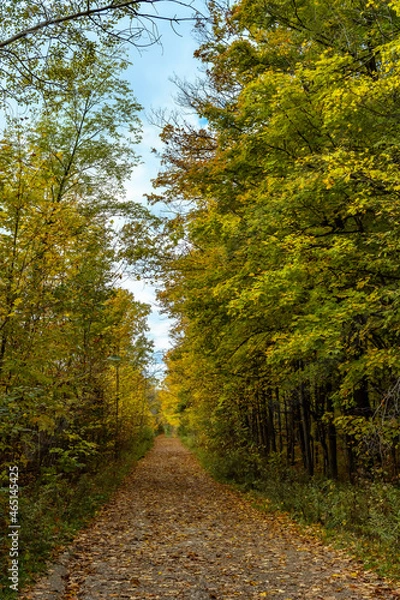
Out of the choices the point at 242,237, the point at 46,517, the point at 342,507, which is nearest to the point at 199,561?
the point at 46,517

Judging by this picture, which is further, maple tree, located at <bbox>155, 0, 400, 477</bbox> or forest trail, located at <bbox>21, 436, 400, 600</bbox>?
maple tree, located at <bbox>155, 0, 400, 477</bbox>

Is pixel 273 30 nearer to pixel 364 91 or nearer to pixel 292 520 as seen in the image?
pixel 364 91

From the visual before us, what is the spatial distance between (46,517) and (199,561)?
9.69ft

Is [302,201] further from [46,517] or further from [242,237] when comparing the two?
[46,517]

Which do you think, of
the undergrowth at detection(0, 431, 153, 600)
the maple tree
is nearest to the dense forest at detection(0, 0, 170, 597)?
the undergrowth at detection(0, 431, 153, 600)

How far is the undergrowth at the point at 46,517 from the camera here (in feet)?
19.4

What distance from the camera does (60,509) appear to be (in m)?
9.34

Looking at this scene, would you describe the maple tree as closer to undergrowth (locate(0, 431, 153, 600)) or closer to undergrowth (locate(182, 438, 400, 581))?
undergrowth (locate(182, 438, 400, 581))

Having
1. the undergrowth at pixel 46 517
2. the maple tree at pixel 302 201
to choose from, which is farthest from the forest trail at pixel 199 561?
the maple tree at pixel 302 201

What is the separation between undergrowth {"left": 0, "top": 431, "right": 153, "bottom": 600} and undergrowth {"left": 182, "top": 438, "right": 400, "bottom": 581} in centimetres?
449

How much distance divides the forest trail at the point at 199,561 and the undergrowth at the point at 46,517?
0.25 meters

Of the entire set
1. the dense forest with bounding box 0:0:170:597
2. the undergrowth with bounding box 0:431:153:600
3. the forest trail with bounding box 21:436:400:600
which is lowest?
the forest trail with bounding box 21:436:400:600

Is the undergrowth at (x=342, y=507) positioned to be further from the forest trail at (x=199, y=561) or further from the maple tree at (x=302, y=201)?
the maple tree at (x=302, y=201)

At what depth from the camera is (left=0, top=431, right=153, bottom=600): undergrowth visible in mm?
5906
